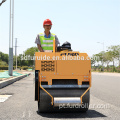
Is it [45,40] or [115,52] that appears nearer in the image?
[45,40]

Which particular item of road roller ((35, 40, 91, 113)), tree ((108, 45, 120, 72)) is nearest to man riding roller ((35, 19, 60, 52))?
road roller ((35, 40, 91, 113))

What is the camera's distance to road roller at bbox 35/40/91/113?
629cm

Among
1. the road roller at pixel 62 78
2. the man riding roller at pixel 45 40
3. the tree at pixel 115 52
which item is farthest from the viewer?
the tree at pixel 115 52

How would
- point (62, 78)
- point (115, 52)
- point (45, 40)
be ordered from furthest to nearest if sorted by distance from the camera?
point (115, 52) < point (45, 40) < point (62, 78)

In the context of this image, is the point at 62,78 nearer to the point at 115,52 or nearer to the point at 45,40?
the point at 45,40

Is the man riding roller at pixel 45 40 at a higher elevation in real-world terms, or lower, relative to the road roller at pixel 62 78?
higher

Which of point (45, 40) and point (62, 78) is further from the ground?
point (45, 40)

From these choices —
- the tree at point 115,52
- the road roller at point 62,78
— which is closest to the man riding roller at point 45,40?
the road roller at point 62,78

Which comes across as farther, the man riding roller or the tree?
the tree

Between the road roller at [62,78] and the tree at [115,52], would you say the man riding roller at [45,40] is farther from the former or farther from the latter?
the tree at [115,52]

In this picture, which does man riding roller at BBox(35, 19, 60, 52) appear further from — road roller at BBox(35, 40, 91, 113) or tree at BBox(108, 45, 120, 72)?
tree at BBox(108, 45, 120, 72)

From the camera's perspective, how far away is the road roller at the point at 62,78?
20.6ft

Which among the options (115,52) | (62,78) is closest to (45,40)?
(62,78)

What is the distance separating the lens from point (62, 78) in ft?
20.7
